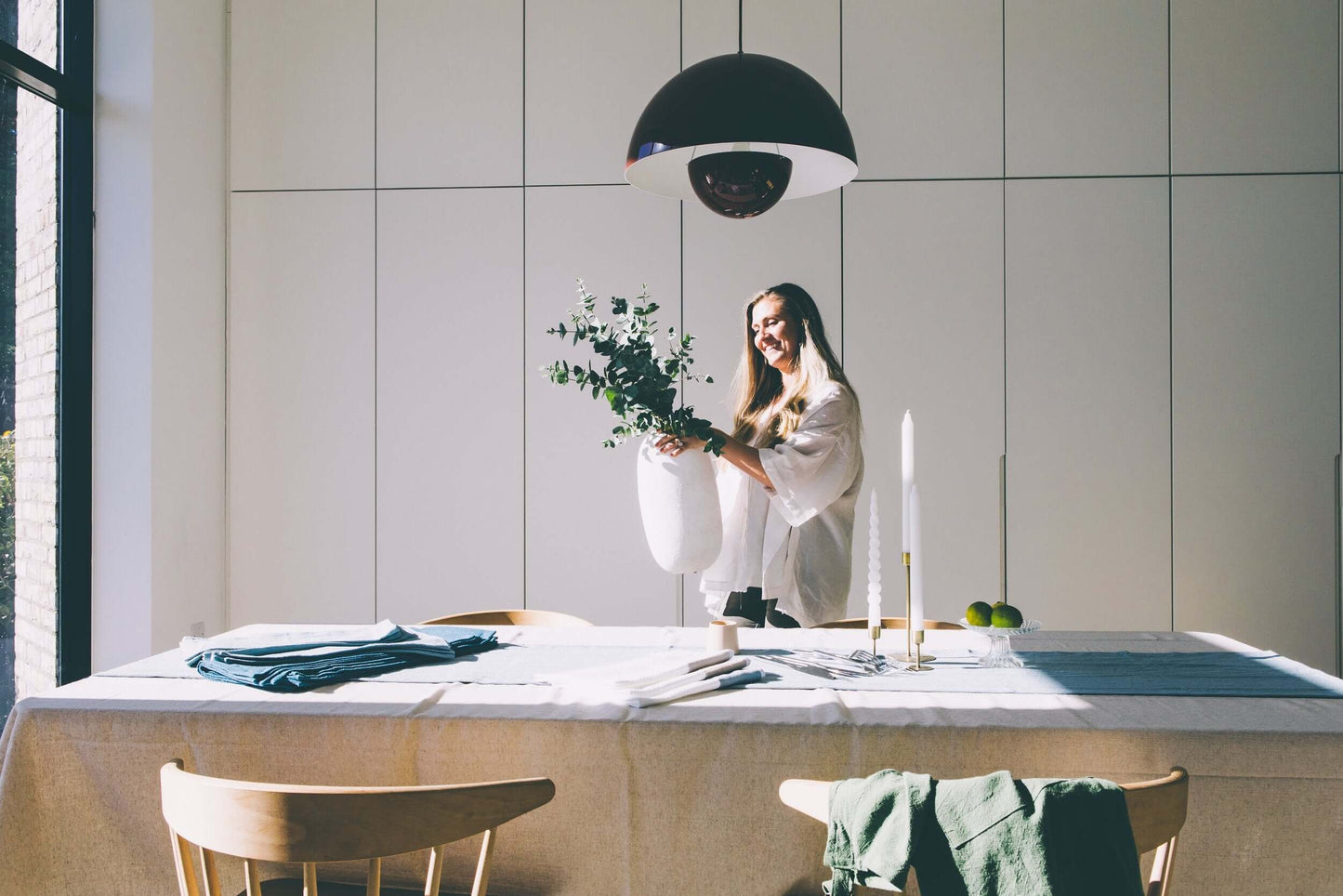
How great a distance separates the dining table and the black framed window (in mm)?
1732

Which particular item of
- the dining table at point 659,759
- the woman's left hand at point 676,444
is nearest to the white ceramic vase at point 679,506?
the woman's left hand at point 676,444

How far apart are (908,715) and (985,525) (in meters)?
2.30

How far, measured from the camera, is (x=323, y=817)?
979mm

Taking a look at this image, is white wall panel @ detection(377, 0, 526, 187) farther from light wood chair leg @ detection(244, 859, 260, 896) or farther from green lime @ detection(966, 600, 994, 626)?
light wood chair leg @ detection(244, 859, 260, 896)

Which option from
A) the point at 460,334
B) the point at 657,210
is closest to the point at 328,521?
the point at 460,334

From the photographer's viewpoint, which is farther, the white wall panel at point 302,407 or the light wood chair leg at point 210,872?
the white wall panel at point 302,407

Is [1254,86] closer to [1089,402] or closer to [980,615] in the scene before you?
[1089,402]

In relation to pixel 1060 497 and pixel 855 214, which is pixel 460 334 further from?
pixel 1060 497

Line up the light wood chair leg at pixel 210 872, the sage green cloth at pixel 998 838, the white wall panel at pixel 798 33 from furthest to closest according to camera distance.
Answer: the white wall panel at pixel 798 33, the light wood chair leg at pixel 210 872, the sage green cloth at pixel 998 838

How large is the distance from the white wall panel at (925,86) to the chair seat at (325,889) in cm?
293

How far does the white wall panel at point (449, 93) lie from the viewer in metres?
3.54

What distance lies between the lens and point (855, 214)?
3.46 metres

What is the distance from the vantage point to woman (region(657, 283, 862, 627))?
7.00 feet

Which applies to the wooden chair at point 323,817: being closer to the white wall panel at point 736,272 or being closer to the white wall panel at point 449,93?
the white wall panel at point 736,272
